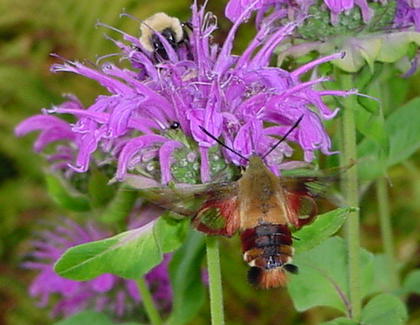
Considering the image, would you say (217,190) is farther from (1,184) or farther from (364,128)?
(1,184)

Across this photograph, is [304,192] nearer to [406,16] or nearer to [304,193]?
[304,193]

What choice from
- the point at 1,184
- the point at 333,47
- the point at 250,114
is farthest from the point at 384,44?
the point at 1,184

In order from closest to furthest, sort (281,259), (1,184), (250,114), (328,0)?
(281,259) → (250,114) → (328,0) → (1,184)

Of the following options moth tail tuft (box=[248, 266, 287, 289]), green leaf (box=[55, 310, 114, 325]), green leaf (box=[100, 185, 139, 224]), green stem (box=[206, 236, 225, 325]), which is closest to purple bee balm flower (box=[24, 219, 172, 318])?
green leaf (box=[55, 310, 114, 325])

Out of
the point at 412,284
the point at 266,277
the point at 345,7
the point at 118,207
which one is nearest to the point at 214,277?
the point at 266,277

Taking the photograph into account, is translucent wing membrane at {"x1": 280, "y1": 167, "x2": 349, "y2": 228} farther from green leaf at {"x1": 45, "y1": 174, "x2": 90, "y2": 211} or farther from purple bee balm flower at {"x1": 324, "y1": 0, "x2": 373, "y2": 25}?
green leaf at {"x1": 45, "y1": 174, "x2": 90, "y2": 211}

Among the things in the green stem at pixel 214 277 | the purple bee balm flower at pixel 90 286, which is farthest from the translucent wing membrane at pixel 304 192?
the purple bee balm flower at pixel 90 286
